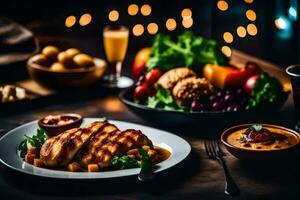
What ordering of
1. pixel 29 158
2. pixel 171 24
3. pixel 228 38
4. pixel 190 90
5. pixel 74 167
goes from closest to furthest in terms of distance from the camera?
pixel 74 167
pixel 29 158
pixel 190 90
pixel 228 38
pixel 171 24

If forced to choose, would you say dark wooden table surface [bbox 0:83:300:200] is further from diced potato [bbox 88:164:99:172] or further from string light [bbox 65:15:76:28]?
string light [bbox 65:15:76:28]

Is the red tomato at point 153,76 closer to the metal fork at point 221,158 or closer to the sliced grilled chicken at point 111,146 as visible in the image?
the metal fork at point 221,158

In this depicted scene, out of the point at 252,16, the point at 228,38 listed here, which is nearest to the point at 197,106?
the point at 228,38

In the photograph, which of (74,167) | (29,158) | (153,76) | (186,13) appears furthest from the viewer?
(186,13)

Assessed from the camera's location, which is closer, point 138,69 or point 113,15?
point 138,69

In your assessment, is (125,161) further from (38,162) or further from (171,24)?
(171,24)

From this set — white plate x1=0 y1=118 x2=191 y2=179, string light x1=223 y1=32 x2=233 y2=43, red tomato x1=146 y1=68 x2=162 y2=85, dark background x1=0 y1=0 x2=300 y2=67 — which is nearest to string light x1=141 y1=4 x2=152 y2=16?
dark background x1=0 y1=0 x2=300 y2=67

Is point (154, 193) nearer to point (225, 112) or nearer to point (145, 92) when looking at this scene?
point (225, 112)
